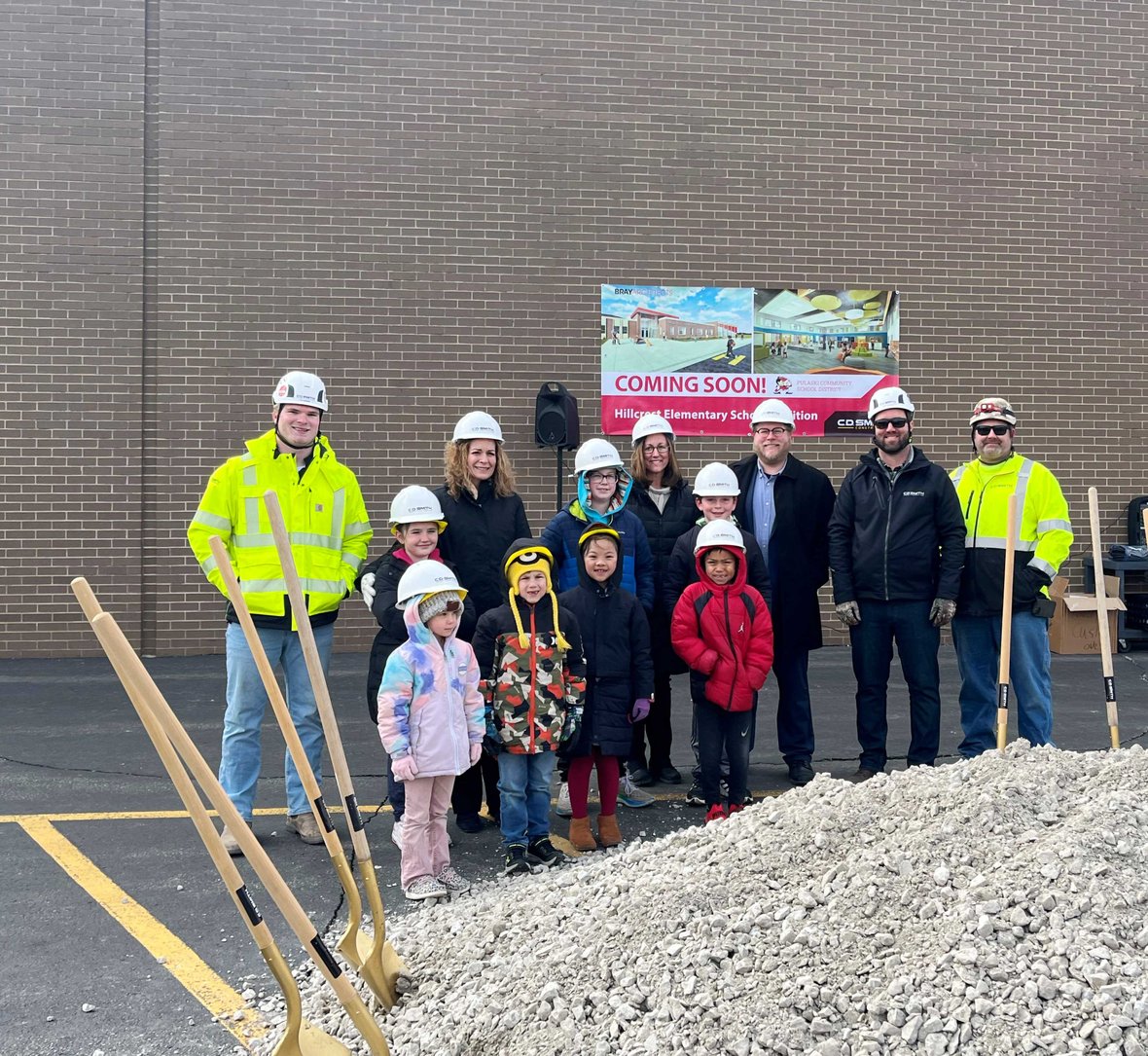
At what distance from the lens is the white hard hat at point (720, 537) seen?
21.1ft

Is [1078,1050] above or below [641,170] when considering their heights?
below

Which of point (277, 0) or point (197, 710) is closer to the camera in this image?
point (197, 710)

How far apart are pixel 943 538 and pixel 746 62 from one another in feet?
25.1

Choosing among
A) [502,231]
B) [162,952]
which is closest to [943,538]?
[162,952]

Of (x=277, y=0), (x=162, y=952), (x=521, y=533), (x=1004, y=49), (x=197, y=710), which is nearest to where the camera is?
(x=162, y=952)

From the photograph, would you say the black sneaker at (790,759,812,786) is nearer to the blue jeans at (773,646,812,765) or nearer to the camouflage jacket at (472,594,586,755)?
the blue jeans at (773,646,812,765)

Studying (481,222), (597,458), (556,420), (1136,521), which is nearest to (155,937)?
(597,458)

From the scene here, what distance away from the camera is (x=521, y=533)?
21.9 ft

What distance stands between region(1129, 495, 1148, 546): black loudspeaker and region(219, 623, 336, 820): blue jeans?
10.5 meters

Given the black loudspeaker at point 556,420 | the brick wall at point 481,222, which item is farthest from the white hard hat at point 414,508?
the brick wall at point 481,222

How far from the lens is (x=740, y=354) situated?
13.0 m

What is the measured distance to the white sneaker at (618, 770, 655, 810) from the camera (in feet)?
22.2

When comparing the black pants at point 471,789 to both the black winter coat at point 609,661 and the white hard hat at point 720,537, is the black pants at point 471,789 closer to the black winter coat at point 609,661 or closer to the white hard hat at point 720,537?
the black winter coat at point 609,661

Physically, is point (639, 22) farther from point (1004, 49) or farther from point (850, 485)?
point (850, 485)
